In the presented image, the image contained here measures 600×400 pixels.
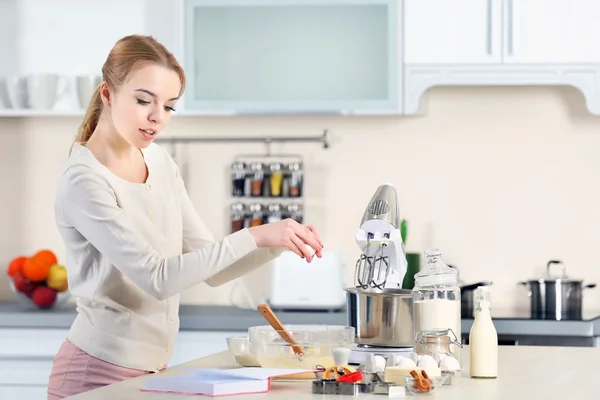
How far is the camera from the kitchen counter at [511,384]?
1.59 m

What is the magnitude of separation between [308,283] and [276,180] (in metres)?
0.46

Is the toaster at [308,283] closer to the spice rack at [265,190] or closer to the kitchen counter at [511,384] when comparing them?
the spice rack at [265,190]

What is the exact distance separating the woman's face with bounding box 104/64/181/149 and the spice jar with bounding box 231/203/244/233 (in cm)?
162

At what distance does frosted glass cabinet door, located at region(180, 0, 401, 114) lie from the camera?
3.56m

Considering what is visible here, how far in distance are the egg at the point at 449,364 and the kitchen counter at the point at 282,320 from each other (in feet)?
4.74

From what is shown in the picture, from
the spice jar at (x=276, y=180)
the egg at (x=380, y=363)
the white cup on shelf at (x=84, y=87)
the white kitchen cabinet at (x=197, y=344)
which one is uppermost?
the white cup on shelf at (x=84, y=87)

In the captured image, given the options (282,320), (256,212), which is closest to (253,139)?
(256,212)

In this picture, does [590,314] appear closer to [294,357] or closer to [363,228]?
[363,228]

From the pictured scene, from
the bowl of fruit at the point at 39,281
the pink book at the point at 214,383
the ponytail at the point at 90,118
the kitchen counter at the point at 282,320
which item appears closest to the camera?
the pink book at the point at 214,383

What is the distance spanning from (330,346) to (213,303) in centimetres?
208

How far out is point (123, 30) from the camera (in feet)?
12.0

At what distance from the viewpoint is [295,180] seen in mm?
3693

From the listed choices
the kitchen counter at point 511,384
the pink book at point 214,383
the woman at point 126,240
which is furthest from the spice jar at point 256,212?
the pink book at point 214,383

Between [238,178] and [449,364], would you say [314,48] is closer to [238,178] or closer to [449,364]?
[238,178]
